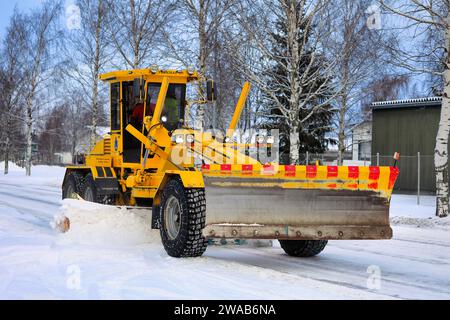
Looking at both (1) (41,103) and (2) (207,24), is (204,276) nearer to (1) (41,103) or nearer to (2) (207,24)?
(2) (207,24)

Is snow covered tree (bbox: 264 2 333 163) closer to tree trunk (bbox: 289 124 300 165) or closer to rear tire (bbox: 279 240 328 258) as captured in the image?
tree trunk (bbox: 289 124 300 165)

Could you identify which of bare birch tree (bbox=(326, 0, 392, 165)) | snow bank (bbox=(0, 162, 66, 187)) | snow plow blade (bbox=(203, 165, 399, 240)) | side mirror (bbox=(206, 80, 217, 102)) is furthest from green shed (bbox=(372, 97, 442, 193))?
snow plow blade (bbox=(203, 165, 399, 240))

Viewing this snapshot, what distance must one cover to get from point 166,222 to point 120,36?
21.0 meters

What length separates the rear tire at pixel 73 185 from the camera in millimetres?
11734

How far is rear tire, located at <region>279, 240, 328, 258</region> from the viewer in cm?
882

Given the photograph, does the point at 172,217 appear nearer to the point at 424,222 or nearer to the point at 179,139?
the point at 179,139

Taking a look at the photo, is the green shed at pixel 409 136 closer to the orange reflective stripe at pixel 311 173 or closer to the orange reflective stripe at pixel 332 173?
the orange reflective stripe at pixel 332 173

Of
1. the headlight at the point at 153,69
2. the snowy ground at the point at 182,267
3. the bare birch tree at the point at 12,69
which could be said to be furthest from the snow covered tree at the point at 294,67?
the bare birch tree at the point at 12,69

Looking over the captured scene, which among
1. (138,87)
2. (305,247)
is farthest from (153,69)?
(305,247)

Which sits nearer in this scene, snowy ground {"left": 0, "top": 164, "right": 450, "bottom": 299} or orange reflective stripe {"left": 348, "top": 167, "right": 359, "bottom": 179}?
snowy ground {"left": 0, "top": 164, "right": 450, "bottom": 299}

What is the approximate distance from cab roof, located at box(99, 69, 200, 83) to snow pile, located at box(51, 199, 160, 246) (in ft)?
7.34

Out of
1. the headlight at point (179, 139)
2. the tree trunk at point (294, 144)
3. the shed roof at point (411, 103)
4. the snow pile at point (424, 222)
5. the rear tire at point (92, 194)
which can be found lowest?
the snow pile at point (424, 222)

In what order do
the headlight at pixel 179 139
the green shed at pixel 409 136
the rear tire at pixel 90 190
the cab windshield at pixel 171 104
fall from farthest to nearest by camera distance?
the green shed at pixel 409 136, the rear tire at pixel 90 190, the cab windshield at pixel 171 104, the headlight at pixel 179 139

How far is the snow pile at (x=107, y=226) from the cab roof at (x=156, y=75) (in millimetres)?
2238
